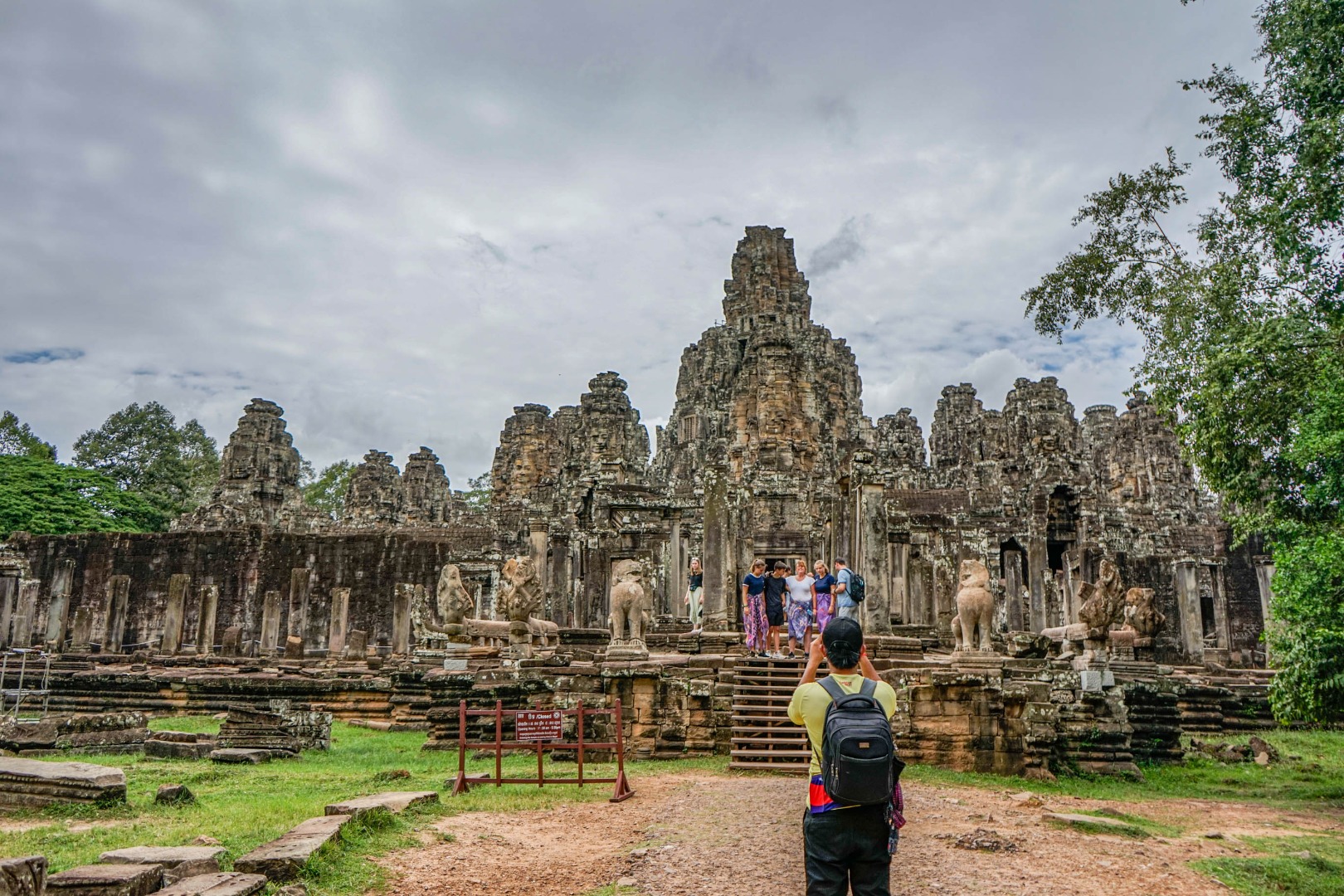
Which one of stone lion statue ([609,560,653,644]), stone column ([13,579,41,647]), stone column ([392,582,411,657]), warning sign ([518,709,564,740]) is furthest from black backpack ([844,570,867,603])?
stone column ([13,579,41,647])

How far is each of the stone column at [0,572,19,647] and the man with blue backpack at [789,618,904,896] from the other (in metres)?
25.0

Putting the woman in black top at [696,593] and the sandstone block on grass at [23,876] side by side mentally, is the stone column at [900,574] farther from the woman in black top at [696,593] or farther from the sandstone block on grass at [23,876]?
the sandstone block on grass at [23,876]

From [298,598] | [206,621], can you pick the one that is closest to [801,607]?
[206,621]

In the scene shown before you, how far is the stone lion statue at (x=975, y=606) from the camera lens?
12.2 meters

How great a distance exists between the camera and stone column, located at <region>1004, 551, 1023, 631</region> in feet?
79.7

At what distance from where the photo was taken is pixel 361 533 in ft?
103

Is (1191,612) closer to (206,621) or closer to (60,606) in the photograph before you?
(206,621)

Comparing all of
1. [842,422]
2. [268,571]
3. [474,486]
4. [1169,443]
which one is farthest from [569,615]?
[474,486]

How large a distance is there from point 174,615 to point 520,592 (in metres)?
13.2

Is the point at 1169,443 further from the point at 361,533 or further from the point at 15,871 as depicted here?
the point at 15,871

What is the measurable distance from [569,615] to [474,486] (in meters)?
30.9

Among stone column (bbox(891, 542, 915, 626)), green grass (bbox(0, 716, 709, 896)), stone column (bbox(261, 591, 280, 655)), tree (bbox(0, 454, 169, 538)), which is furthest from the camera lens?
tree (bbox(0, 454, 169, 538))

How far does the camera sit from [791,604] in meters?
13.1

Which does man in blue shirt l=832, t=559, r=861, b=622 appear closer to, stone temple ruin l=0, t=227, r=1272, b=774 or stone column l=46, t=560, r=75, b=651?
stone temple ruin l=0, t=227, r=1272, b=774
